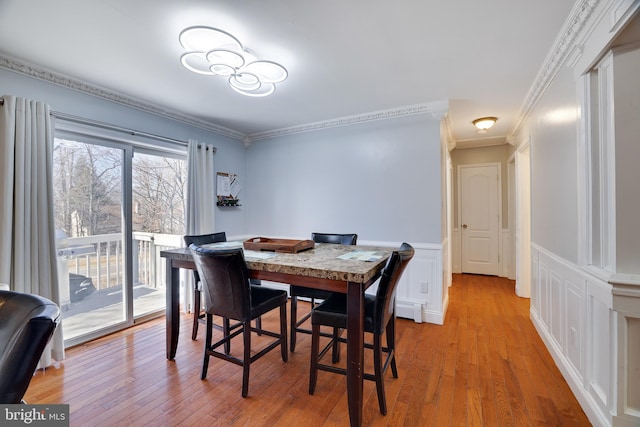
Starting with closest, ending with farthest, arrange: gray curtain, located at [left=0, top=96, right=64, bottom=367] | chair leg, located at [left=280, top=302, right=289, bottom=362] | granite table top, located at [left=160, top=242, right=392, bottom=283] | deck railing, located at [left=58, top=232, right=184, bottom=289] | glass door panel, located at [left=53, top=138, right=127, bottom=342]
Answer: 1. granite table top, located at [left=160, top=242, right=392, bottom=283]
2. gray curtain, located at [left=0, top=96, right=64, bottom=367]
3. chair leg, located at [left=280, top=302, right=289, bottom=362]
4. glass door panel, located at [left=53, top=138, right=127, bottom=342]
5. deck railing, located at [left=58, top=232, right=184, bottom=289]

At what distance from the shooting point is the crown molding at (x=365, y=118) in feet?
9.95

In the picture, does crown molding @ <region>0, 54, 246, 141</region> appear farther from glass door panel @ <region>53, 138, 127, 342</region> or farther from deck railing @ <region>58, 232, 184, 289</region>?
deck railing @ <region>58, 232, 184, 289</region>

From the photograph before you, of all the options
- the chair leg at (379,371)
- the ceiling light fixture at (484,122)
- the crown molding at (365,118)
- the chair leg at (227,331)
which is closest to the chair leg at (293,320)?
the chair leg at (227,331)

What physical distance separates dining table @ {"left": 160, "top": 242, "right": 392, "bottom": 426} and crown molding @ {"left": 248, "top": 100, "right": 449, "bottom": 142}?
183 centimetres

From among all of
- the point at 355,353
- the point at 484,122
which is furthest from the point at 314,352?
the point at 484,122

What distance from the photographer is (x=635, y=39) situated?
1381 mm

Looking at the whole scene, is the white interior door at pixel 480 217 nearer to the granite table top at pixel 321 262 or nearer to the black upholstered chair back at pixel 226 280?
the granite table top at pixel 321 262

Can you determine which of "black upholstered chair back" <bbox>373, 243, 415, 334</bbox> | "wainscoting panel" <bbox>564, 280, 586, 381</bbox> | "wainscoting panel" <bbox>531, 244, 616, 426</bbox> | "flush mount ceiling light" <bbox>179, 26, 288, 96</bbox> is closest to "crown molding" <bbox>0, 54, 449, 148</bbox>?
"flush mount ceiling light" <bbox>179, 26, 288, 96</bbox>

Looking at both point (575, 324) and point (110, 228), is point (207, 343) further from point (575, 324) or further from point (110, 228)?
point (575, 324)

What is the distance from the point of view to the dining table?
4.91ft

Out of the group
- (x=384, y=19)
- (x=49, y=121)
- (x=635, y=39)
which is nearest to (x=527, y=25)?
(x=635, y=39)

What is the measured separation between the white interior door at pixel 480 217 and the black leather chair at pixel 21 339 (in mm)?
5715

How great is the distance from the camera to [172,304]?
226 cm

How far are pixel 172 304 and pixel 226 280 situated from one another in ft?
2.73
